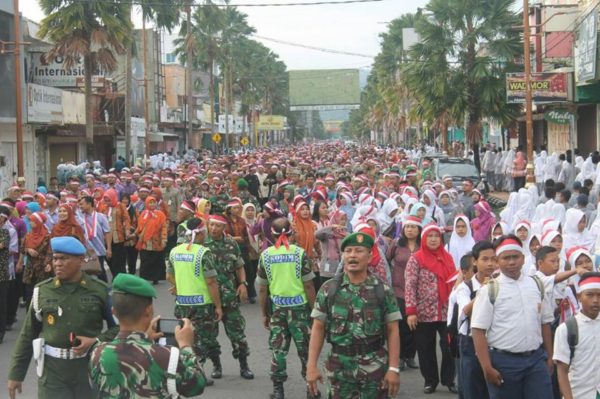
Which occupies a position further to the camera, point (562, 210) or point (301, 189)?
point (301, 189)

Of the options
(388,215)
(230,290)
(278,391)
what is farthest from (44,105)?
(278,391)

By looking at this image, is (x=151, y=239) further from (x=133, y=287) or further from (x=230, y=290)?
(x=133, y=287)

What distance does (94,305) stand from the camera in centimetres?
626

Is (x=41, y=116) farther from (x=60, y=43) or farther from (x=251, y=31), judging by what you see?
(x=251, y=31)

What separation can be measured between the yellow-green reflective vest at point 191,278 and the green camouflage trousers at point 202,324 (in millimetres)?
76

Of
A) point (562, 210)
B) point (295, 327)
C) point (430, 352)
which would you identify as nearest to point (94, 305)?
point (295, 327)

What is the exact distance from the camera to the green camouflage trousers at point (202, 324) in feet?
31.4

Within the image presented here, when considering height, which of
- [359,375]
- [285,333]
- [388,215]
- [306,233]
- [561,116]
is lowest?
[285,333]

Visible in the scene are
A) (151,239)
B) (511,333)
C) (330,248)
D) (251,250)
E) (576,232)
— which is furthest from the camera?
(151,239)

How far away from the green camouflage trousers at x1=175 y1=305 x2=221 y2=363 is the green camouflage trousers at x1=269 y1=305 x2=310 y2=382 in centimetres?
81

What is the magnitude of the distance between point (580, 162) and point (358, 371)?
23586 millimetres

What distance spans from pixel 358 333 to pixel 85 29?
1138 inches

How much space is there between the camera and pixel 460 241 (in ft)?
35.1

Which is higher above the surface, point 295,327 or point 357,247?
point 357,247
